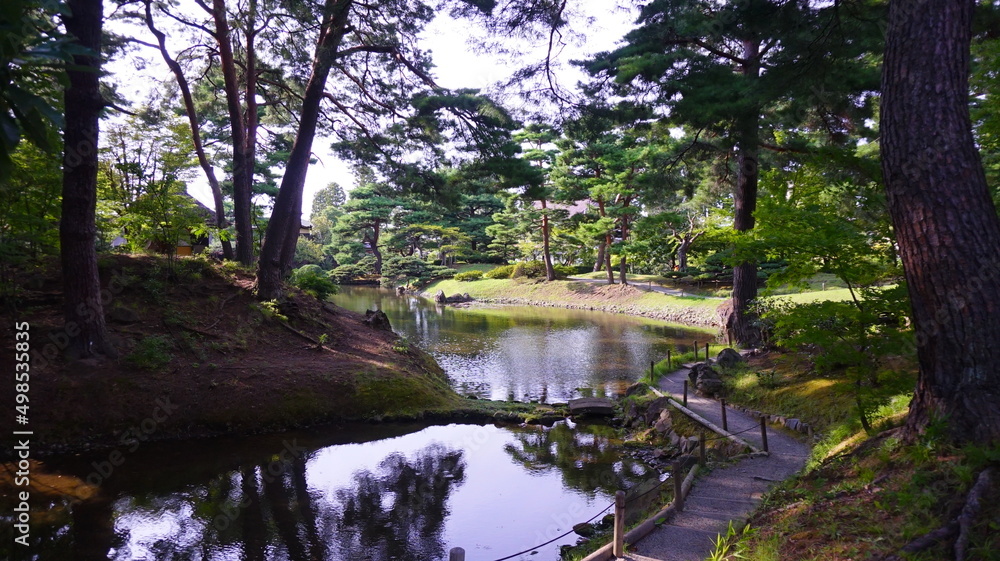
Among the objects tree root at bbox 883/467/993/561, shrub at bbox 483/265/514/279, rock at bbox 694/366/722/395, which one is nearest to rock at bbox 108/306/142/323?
rock at bbox 694/366/722/395

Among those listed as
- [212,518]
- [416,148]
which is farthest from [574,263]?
[212,518]

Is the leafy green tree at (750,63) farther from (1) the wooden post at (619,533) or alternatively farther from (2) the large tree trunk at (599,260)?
(2) the large tree trunk at (599,260)

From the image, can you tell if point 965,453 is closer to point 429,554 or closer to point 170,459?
point 429,554

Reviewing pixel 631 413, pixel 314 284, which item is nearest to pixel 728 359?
pixel 631 413

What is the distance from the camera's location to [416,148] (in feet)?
37.7

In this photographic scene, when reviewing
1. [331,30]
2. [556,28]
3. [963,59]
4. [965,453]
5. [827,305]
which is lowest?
[965,453]

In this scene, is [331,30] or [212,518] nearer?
[212,518]

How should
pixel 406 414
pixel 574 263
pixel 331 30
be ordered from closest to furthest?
pixel 406 414, pixel 331 30, pixel 574 263

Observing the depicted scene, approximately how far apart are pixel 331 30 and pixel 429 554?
29.7 ft

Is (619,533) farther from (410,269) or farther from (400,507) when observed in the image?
(410,269)

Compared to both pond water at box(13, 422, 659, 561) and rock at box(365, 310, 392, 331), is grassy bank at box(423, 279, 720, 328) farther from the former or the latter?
pond water at box(13, 422, 659, 561)

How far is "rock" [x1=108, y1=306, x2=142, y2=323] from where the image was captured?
8883mm

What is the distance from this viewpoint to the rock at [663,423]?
8391mm

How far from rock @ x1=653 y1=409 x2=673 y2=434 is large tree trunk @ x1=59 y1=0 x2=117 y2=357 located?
875 cm
